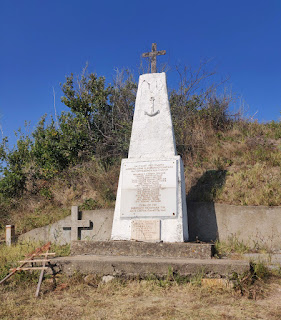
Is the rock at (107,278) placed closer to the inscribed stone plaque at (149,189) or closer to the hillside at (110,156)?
the inscribed stone plaque at (149,189)

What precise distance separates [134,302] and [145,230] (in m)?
2.22

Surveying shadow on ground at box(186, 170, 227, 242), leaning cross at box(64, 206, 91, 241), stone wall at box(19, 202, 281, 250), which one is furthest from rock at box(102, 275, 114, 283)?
leaning cross at box(64, 206, 91, 241)

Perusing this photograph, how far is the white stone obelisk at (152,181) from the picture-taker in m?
6.36

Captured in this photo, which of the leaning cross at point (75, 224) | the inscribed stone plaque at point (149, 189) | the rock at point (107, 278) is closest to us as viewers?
the rock at point (107, 278)

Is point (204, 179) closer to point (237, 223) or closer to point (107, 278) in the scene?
point (237, 223)

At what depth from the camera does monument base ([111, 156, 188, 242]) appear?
632 centimetres

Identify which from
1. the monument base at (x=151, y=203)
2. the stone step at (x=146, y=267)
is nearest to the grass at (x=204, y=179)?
the monument base at (x=151, y=203)

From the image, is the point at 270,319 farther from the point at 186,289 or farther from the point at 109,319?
the point at 109,319

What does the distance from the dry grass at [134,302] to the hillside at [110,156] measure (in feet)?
12.1

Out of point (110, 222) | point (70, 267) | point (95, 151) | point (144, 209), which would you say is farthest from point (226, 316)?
point (95, 151)

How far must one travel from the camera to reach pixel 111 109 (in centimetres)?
1341

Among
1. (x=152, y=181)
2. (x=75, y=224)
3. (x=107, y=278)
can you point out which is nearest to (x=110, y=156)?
(x=75, y=224)

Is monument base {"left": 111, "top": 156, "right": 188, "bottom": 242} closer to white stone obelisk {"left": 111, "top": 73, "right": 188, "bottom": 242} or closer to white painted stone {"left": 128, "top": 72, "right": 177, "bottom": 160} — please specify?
white stone obelisk {"left": 111, "top": 73, "right": 188, "bottom": 242}

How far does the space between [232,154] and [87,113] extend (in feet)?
19.7
